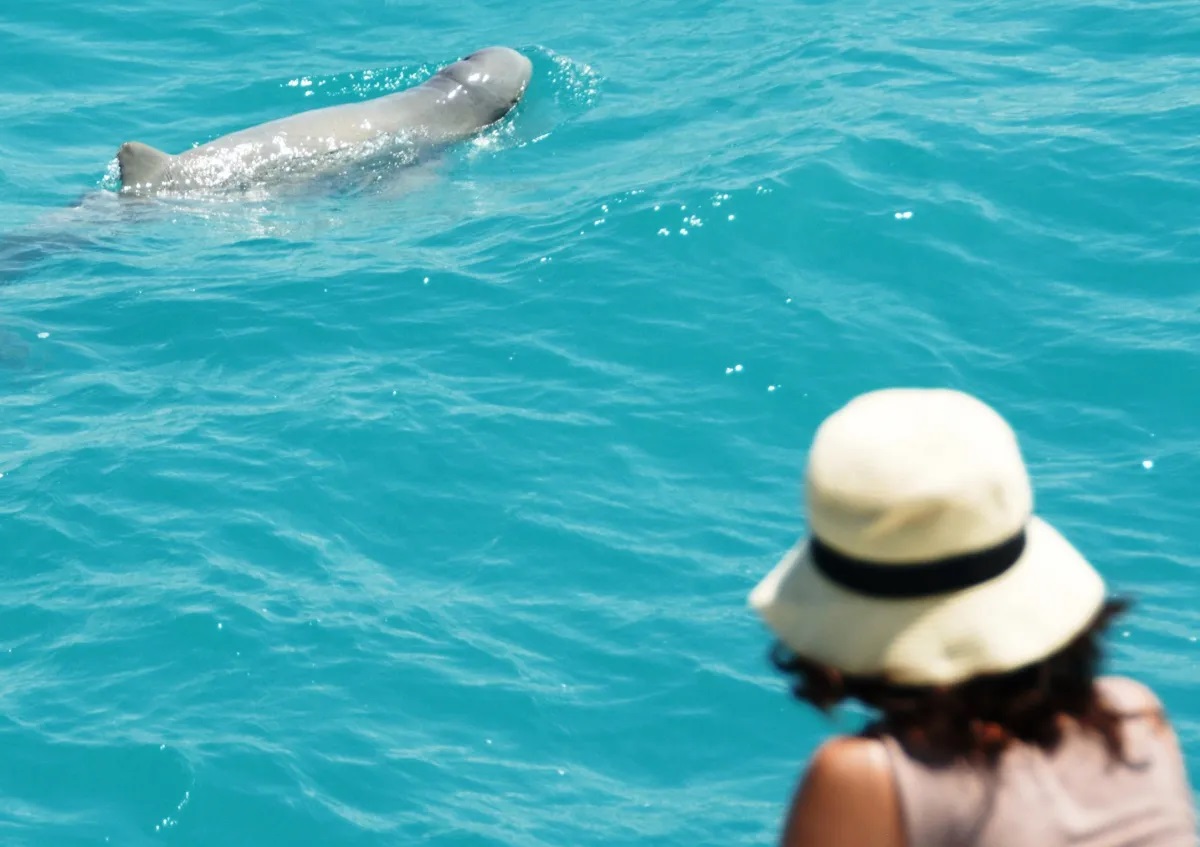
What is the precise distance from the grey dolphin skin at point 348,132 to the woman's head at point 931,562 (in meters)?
9.82

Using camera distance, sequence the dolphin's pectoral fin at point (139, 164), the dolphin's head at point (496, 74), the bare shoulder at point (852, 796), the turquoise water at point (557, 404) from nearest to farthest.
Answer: the bare shoulder at point (852, 796) < the turquoise water at point (557, 404) < the dolphin's pectoral fin at point (139, 164) < the dolphin's head at point (496, 74)

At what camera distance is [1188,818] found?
7.15ft

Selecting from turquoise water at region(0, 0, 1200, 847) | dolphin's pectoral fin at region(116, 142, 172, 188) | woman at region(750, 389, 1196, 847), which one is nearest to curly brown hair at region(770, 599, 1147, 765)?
woman at region(750, 389, 1196, 847)

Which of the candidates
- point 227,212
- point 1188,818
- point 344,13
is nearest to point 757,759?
point 1188,818

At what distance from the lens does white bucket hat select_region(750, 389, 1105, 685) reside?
2.11 metres

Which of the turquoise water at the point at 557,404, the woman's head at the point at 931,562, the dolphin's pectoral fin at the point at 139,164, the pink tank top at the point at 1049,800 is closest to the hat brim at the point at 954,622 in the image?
the woman's head at the point at 931,562

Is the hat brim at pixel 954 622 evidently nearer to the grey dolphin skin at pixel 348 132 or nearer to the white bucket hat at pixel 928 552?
the white bucket hat at pixel 928 552

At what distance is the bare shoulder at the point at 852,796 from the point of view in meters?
2.10

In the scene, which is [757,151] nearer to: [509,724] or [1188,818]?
[509,724]

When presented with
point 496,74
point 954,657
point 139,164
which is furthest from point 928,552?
point 496,74

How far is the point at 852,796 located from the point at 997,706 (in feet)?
0.78

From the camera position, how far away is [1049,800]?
7.00ft

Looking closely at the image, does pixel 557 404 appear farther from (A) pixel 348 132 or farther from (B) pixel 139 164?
(A) pixel 348 132

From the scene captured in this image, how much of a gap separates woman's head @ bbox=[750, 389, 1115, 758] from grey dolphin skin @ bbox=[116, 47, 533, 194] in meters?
9.82
